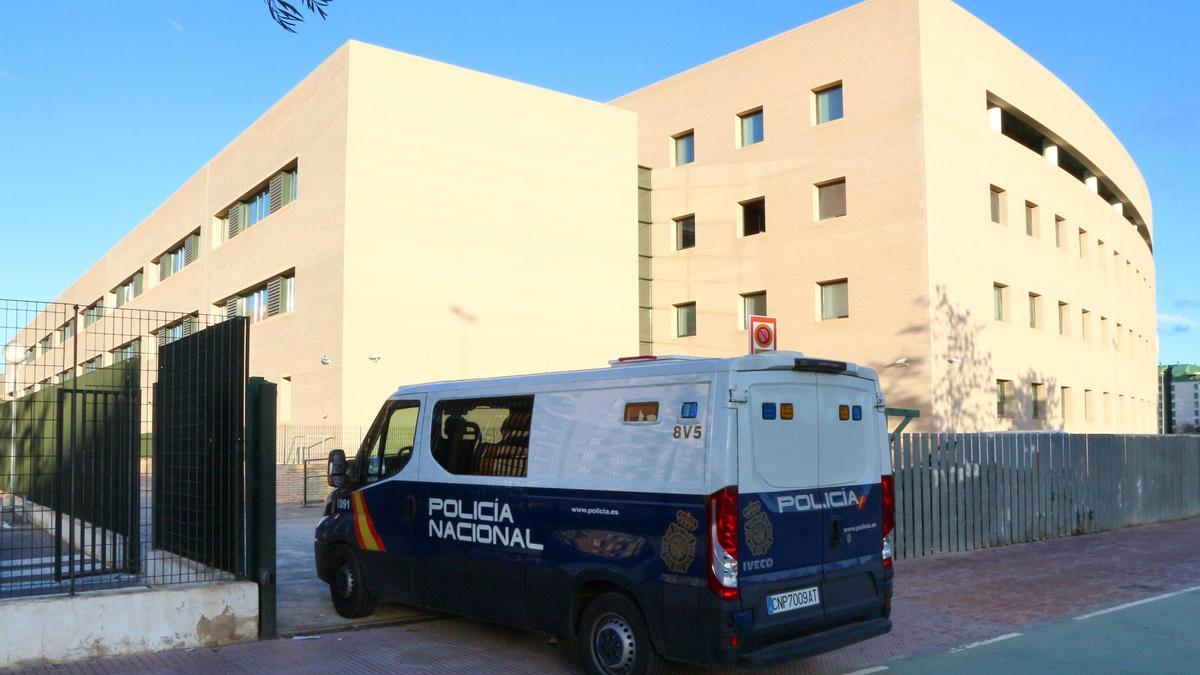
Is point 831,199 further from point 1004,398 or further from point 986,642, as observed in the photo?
point 986,642

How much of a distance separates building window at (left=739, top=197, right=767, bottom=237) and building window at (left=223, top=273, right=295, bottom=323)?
14134mm

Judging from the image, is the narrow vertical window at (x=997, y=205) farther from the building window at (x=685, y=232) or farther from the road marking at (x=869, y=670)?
the road marking at (x=869, y=670)

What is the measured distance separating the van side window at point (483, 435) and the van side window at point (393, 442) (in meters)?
0.36

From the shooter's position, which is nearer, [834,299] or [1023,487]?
[1023,487]

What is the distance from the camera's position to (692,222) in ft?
114

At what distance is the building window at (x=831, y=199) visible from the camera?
30.3 m

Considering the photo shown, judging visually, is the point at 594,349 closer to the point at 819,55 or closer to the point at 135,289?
the point at 819,55

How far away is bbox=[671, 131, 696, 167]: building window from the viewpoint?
35.1 m

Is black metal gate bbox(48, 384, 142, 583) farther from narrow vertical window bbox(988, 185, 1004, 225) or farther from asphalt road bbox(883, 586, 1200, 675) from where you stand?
narrow vertical window bbox(988, 185, 1004, 225)

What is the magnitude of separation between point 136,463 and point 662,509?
517 centimetres

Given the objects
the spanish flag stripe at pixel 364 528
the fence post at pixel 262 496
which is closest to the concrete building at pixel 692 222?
the spanish flag stripe at pixel 364 528

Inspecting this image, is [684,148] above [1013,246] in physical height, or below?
above

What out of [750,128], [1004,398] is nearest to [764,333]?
[1004,398]

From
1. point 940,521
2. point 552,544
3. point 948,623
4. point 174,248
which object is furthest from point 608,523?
point 174,248
